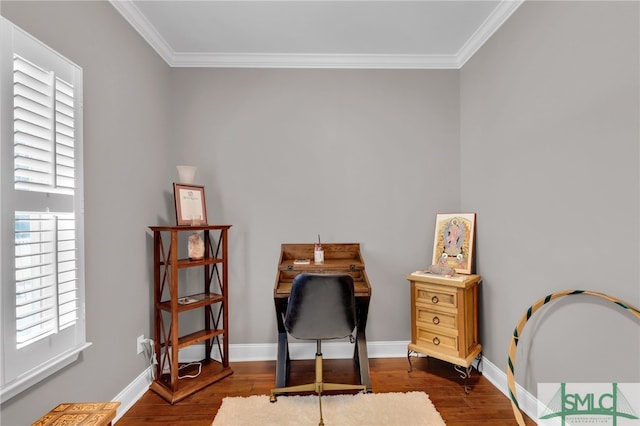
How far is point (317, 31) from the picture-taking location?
2477 millimetres

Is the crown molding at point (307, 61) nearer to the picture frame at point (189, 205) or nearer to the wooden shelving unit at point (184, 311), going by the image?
the picture frame at point (189, 205)

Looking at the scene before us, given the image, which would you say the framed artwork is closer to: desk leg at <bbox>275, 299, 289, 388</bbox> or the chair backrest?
the chair backrest

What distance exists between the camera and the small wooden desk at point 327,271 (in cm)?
235

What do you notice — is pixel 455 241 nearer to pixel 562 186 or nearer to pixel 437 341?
pixel 437 341

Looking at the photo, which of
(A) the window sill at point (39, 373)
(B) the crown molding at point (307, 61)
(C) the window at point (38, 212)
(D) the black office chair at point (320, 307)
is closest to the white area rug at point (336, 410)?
(D) the black office chair at point (320, 307)

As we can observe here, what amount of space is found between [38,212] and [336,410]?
2.07 metres

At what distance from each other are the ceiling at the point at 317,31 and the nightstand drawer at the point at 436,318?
224 cm

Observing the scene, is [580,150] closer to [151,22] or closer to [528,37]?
[528,37]

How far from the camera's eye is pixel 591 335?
1.60m

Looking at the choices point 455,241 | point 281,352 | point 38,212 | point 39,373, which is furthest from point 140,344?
point 455,241

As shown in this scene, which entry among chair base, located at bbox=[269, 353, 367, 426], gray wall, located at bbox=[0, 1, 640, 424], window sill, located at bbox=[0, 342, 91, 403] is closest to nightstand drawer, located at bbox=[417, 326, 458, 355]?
gray wall, located at bbox=[0, 1, 640, 424]

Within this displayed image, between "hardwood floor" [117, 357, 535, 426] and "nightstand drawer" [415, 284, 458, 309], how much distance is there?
621 millimetres

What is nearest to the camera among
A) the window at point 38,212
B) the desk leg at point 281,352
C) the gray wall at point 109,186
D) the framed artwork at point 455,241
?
the window at point 38,212

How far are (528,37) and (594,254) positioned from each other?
144 centimetres
